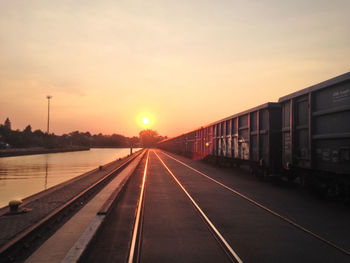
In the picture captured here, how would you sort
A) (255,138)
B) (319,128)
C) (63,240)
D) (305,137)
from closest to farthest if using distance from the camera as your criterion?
(63,240)
(319,128)
(305,137)
(255,138)

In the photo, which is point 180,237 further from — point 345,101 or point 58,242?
point 345,101

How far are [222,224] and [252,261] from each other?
246cm

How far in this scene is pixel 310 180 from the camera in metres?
11.4

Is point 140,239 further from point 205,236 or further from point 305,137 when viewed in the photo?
point 305,137

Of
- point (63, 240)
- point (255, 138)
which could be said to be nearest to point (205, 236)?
point (63, 240)

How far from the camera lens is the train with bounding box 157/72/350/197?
31.3ft

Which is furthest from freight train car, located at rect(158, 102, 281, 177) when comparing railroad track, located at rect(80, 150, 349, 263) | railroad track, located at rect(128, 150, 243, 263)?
railroad track, located at rect(128, 150, 243, 263)

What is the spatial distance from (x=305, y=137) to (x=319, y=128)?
994mm

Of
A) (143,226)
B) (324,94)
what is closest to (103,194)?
(143,226)

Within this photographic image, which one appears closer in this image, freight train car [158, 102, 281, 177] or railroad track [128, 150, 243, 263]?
railroad track [128, 150, 243, 263]

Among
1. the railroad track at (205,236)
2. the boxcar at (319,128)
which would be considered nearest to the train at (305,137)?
the boxcar at (319,128)

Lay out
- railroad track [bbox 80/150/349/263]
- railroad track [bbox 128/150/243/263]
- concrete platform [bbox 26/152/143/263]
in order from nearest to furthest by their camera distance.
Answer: railroad track [bbox 128/150/243/263]
railroad track [bbox 80/150/349/263]
concrete platform [bbox 26/152/143/263]

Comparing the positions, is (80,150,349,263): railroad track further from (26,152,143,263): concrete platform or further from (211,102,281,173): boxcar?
(211,102,281,173): boxcar

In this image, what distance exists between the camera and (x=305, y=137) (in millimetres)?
11633
